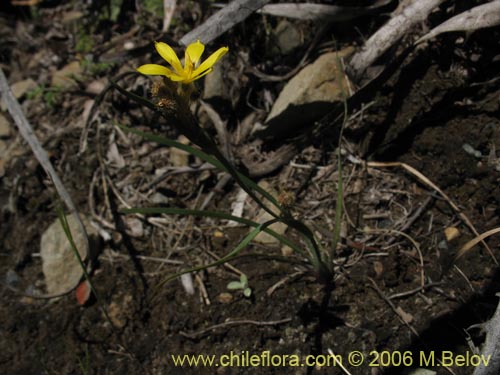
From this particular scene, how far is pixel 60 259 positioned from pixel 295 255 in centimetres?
125

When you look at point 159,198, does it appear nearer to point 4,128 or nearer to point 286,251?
point 286,251

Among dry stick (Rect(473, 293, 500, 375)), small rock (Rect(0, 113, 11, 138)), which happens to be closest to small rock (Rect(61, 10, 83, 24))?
small rock (Rect(0, 113, 11, 138))

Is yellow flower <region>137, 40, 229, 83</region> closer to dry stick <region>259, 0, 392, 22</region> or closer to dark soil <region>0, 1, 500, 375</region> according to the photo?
dark soil <region>0, 1, 500, 375</region>

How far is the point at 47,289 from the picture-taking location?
2291 mm

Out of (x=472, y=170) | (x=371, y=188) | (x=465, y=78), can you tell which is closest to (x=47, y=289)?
(x=371, y=188)

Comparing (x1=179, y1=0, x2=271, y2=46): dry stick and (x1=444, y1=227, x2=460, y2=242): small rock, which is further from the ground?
(x1=179, y1=0, x2=271, y2=46): dry stick

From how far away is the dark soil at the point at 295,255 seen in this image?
179 centimetres

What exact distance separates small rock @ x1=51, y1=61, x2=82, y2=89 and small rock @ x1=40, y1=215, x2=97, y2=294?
1143mm

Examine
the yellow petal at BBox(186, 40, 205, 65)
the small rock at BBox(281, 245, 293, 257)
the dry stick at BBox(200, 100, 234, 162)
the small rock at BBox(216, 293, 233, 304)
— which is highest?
the yellow petal at BBox(186, 40, 205, 65)

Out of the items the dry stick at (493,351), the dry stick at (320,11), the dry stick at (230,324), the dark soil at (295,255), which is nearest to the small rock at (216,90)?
the dark soil at (295,255)

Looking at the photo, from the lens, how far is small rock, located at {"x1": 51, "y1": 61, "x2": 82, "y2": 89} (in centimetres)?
304

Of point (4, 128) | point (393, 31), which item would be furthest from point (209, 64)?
point (4, 128)

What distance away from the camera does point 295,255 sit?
2051 mm

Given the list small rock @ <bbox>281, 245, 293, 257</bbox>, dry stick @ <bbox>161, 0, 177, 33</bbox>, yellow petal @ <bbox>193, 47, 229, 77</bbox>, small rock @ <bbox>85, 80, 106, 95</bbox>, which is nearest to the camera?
yellow petal @ <bbox>193, 47, 229, 77</bbox>
